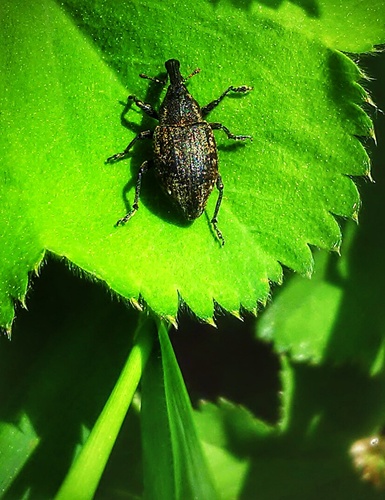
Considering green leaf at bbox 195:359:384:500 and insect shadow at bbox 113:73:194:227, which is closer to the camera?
insect shadow at bbox 113:73:194:227

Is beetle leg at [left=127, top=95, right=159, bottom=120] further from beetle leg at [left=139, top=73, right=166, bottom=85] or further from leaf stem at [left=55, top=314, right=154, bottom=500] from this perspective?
leaf stem at [left=55, top=314, right=154, bottom=500]

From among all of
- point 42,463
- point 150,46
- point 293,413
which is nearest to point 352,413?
point 293,413

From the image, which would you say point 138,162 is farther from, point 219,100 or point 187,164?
point 219,100

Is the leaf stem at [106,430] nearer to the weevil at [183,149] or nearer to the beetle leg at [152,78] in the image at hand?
the weevil at [183,149]

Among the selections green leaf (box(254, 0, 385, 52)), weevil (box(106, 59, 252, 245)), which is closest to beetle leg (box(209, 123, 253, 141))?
weevil (box(106, 59, 252, 245))

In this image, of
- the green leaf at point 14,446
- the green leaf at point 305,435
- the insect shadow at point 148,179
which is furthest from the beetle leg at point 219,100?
the green leaf at point 14,446

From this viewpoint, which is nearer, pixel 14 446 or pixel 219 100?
pixel 219 100

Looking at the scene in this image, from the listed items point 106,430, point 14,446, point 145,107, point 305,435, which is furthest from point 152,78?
point 305,435

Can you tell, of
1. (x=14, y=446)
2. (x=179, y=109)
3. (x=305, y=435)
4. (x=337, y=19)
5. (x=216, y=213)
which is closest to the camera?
(x=337, y=19)
